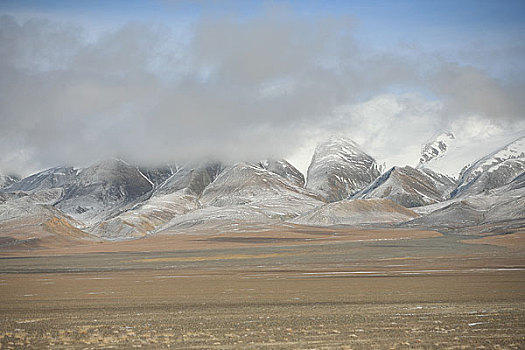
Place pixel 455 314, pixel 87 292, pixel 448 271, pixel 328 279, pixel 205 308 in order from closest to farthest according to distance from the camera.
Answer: pixel 455 314, pixel 205 308, pixel 87 292, pixel 328 279, pixel 448 271

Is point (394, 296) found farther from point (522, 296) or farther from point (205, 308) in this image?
point (205, 308)

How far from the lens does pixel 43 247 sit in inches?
6663

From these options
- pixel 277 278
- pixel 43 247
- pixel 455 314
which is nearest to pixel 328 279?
pixel 277 278

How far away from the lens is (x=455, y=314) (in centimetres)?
3102

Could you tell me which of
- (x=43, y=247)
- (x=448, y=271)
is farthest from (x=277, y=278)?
(x=43, y=247)

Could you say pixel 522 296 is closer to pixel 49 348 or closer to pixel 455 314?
pixel 455 314

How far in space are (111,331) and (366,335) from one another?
11.4 m

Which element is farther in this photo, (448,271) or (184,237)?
(184,237)

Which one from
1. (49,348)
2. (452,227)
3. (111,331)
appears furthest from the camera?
(452,227)

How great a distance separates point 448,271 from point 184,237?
469 ft

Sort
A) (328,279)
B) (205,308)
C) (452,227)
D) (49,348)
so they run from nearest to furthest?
(49,348)
(205,308)
(328,279)
(452,227)

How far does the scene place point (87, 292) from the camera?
49562 millimetres

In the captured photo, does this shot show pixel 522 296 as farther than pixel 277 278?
No

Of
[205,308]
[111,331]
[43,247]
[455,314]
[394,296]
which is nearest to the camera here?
[111,331]
